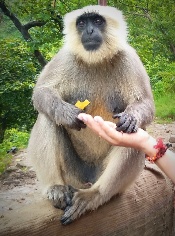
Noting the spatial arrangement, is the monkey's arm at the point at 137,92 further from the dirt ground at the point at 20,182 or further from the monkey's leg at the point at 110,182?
the dirt ground at the point at 20,182

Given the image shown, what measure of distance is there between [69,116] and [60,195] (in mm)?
379

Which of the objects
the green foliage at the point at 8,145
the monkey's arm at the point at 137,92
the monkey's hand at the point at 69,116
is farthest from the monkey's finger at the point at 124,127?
the green foliage at the point at 8,145

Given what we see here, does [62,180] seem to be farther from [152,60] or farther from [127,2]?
[127,2]

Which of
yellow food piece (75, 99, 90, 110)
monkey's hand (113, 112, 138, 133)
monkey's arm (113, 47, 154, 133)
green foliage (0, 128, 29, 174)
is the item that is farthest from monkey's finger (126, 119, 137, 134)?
green foliage (0, 128, 29, 174)

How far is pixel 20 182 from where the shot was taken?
2971 mm

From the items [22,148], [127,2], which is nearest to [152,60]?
[127,2]

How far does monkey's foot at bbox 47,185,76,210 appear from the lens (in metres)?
1.89

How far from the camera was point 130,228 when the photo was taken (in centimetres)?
208

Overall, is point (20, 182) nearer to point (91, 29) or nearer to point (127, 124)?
point (91, 29)

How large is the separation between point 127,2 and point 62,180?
4.10m

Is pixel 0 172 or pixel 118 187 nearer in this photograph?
pixel 118 187

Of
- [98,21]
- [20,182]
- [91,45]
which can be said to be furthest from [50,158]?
[20,182]

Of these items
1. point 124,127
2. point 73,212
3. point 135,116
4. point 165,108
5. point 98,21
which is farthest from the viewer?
point 165,108

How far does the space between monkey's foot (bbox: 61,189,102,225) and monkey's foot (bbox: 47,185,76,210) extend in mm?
21
